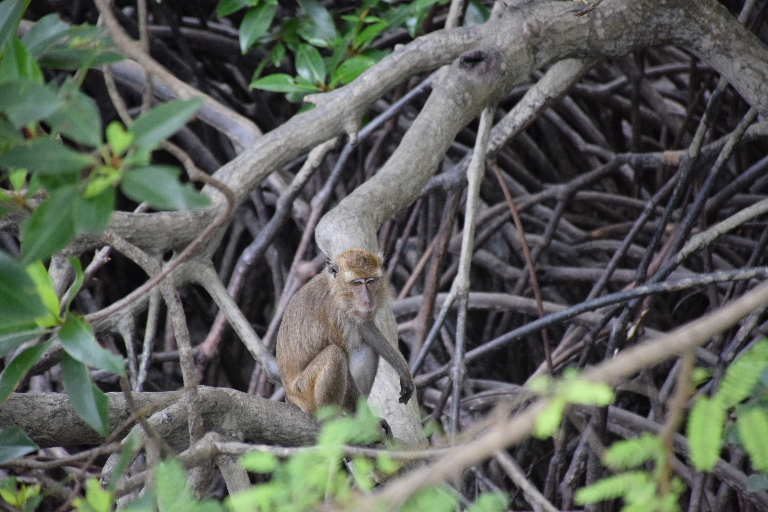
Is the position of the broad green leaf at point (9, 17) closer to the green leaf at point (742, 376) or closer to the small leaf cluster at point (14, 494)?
the small leaf cluster at point (14, 494)

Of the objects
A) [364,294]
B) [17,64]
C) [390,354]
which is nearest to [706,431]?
[17,64]

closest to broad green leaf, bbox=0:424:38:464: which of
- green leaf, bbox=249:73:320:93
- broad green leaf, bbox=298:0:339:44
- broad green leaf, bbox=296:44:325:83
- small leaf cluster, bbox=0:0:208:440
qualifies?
small leaf cluster, bbox=0:0:208:440

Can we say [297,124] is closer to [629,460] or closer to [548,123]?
[629,460]

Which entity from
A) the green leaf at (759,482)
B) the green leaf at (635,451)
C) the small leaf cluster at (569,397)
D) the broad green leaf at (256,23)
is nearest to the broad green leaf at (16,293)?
the small leaf cluster at (569,397)

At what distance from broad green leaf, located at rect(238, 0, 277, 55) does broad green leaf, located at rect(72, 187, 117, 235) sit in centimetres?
273

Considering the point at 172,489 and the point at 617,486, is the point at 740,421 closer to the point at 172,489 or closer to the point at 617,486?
the point at 617,486

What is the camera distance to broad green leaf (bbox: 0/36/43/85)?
4.98ft

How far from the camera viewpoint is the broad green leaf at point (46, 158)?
1200mm

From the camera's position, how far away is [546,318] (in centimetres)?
330

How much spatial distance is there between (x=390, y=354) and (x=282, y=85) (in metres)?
1.61

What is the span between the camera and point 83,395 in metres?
1.67

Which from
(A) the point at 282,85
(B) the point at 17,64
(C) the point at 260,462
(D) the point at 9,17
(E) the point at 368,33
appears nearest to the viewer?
(C) the point at 260,462

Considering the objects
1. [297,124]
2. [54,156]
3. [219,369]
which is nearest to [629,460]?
[54,156]

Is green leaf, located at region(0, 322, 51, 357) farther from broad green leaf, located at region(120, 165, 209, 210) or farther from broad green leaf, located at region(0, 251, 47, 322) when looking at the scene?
broad green leaf, located at region(120, 165, 209, 210)
